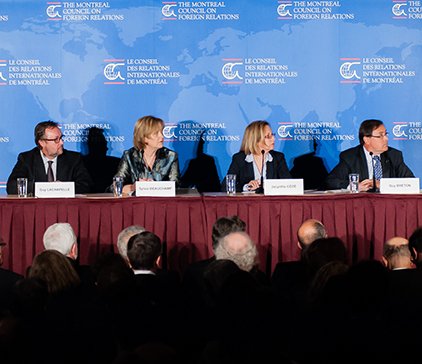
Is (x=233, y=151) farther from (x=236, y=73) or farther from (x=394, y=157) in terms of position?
(x=394, y=157)

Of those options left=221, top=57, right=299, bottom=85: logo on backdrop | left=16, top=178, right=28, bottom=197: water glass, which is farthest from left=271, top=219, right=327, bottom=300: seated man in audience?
left=221, top=57, right=299, bottom=85: logo on backdrop

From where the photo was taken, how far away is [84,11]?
7906 mm

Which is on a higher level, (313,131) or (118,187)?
(313,131)

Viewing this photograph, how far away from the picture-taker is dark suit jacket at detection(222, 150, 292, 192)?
22.0ft

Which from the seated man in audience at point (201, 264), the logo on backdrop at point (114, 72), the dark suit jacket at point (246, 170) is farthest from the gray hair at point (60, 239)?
the logo on backdrop at point (114, 72)

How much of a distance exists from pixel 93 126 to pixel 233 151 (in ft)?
4.32

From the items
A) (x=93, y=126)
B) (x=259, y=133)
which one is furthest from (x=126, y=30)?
(x=259, y=133)

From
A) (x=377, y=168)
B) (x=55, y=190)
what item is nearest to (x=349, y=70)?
(x=377, y=168)

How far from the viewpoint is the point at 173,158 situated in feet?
21.5

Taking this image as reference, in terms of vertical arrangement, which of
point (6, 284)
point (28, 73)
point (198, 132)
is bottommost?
point (6, 284)

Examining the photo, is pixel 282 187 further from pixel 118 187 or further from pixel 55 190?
pixel 55 190

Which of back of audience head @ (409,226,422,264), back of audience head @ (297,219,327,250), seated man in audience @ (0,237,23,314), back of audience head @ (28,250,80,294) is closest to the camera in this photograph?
back of audience head @ (28,250,80,294)

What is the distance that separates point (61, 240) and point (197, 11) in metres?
3.67

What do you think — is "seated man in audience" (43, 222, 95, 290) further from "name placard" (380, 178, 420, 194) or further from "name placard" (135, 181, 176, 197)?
"name placard" (380, 178, 420, 194)
